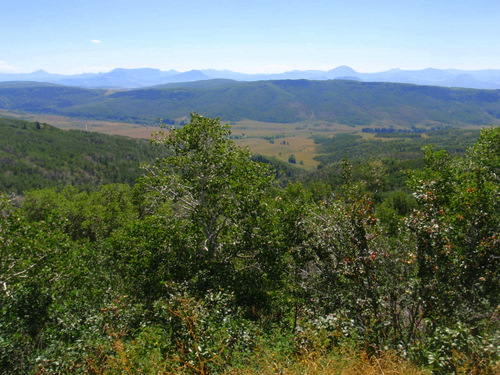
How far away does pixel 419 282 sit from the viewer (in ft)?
29.0

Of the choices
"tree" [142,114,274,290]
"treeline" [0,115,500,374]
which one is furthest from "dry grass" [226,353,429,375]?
"tree" [142,114,274,290]

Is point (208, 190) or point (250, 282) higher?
point (208, 190)

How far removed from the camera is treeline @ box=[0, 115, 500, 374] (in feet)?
Answer: 27.2

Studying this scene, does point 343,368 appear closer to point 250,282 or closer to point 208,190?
point 250,282

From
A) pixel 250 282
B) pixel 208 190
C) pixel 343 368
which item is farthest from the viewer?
pixel 208 190

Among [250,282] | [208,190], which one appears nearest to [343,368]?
[250,282]

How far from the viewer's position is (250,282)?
47.8ft

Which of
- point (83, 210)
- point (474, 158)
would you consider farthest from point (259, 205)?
→ point (83, 210)

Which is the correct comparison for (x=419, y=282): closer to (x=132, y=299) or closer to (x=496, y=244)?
(x=496, y=244)

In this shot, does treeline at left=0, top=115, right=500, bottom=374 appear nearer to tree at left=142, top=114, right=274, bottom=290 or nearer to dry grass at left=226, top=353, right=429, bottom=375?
tree at left=142, top=114, right=274, bottom=290

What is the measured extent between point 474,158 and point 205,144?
2124 cm

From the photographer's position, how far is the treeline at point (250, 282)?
8305 millimetres

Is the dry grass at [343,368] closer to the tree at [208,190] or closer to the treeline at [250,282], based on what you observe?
the treeline at [250,282]

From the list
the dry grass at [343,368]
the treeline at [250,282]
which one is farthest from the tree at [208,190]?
the dry grass at [343,368]
